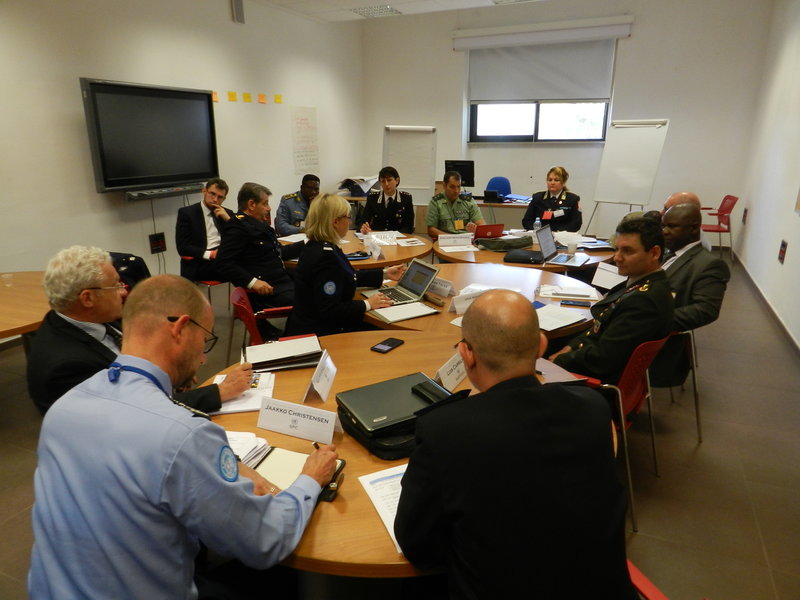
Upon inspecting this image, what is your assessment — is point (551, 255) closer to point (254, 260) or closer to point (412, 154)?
point (254, 260)

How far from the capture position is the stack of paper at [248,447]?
144 centimetres

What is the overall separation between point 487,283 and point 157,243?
390 centimetres

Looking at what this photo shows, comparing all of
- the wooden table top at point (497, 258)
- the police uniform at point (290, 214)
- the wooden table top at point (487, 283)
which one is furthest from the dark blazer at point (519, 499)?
the police uniform at point (290, 214)

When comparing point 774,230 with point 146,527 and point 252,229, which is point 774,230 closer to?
point 252,229

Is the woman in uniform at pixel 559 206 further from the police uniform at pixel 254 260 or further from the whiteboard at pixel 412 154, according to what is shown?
the whiteboard at pixel 412 154

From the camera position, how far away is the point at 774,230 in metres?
5.32

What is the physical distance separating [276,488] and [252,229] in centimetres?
288

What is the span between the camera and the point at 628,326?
218 cm

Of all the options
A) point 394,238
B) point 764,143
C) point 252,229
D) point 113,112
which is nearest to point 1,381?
point 252,229

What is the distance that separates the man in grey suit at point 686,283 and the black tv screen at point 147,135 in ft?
15.5

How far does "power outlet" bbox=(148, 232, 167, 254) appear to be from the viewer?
18.0ft

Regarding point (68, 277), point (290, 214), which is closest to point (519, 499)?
point (68, 277)

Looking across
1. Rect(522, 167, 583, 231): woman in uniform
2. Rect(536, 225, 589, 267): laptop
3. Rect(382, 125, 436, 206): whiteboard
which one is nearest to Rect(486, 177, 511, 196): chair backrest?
Rect(382, 125, 436, 206): whiteboard

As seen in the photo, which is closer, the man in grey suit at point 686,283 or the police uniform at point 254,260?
the man in grey suit at point 686,283
